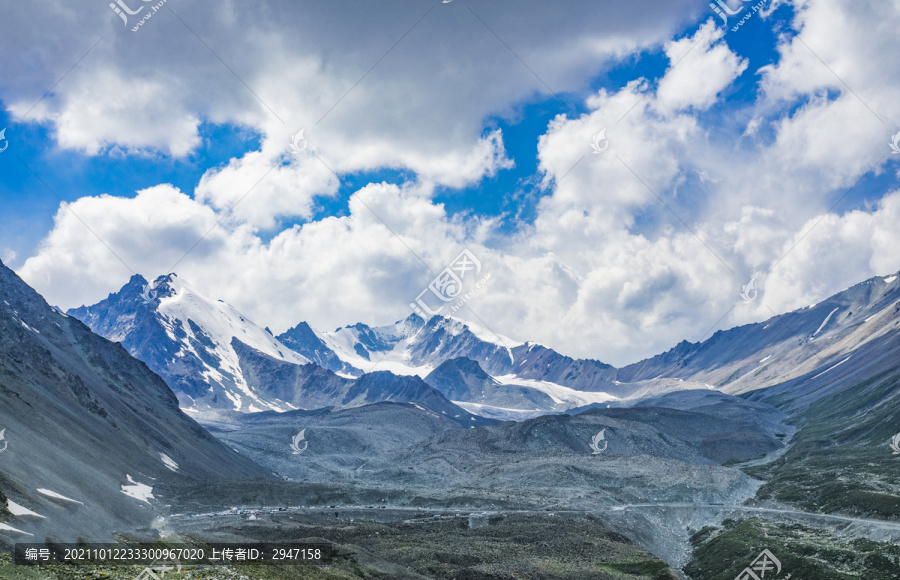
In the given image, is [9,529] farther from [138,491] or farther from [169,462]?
[169,462]

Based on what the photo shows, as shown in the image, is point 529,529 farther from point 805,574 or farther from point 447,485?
point 447,485

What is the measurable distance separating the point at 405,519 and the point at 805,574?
64.4 m

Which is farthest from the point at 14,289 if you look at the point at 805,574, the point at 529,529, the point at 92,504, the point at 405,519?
the point at 805,574

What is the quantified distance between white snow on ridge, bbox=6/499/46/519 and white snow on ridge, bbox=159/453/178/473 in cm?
8529

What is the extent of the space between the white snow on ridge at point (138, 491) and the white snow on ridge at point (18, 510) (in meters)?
44.7

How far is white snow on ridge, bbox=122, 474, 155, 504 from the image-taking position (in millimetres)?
103681

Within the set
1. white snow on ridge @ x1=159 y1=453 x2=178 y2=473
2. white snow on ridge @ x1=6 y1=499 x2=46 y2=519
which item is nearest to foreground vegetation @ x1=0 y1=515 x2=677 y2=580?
white snow on ridge @ x1=6 y1=499 x2=46 y2=519

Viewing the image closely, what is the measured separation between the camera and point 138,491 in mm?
109062

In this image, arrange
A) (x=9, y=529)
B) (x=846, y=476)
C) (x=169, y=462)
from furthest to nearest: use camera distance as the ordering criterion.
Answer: (x=169, y=462) < (x=846, y=476) < (x=9, y=529)

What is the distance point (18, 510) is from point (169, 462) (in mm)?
92898

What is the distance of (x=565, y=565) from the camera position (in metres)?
68.9

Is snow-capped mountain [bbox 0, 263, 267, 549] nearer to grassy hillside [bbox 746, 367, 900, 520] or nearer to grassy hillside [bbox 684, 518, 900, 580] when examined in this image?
grassy hillside [bbox 684, 518, 900, 580]

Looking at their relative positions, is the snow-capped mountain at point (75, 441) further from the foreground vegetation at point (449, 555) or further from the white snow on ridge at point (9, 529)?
the foreground vegetation at point (449, 555)

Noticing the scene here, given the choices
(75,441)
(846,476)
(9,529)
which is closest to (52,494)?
(9,529)
